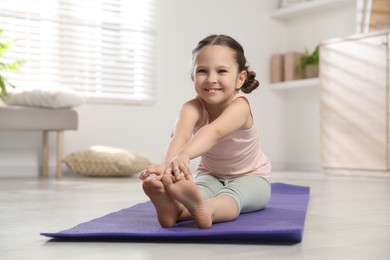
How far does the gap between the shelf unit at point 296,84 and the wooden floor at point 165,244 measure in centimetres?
213

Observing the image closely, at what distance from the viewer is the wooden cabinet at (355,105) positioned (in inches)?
150

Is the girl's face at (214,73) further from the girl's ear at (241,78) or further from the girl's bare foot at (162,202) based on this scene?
the girl's bare foot at (162,202)

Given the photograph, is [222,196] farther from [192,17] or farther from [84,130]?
[192,17]

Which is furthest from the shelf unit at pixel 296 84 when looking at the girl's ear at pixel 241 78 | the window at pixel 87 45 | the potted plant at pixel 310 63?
the girl's ear at pixel 241 78

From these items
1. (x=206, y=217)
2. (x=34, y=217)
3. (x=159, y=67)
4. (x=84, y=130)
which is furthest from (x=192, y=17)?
(x=206, y=217)

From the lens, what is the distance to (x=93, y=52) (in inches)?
168

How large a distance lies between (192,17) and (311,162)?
1.50 m

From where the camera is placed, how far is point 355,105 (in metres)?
3.98

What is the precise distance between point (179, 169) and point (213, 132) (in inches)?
7.7

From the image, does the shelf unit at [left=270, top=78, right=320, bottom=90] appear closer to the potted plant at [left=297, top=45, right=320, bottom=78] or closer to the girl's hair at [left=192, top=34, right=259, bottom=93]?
the potted plant at [left=297, top=45, right=320, bottom=78]

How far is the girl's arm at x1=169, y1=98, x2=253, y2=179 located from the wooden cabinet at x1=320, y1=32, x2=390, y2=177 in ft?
7.92

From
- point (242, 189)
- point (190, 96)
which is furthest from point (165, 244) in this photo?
point (190, 96)

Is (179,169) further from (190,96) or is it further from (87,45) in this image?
(190,96)

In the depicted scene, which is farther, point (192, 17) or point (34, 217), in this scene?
point (192, 17)
